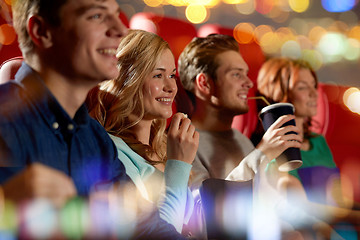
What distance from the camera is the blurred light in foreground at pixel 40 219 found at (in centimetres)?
39

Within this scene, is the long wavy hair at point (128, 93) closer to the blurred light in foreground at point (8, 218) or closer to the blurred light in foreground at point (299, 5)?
the blurred light in foreground at point (8, 218)

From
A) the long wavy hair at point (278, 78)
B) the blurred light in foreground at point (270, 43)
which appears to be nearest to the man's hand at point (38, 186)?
the long wavy hair at point (278, 78)

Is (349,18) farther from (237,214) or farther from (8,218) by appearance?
(8,218)

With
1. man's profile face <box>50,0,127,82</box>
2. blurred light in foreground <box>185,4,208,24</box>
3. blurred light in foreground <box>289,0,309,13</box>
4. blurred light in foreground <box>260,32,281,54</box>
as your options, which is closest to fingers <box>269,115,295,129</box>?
man's profile face <box>50,0,127,82</box>

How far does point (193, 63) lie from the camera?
3.32 ft

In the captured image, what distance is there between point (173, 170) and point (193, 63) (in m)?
0.47

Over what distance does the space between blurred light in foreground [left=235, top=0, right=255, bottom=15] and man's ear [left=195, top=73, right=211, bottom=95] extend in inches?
43.0

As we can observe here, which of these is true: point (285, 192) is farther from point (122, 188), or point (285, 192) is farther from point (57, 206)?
point (57, 206)

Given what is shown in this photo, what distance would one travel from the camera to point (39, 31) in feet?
1.50

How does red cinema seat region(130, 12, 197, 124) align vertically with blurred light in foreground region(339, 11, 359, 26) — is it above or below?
below

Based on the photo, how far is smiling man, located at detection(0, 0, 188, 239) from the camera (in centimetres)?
42

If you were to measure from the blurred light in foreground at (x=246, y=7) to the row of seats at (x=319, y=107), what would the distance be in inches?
23.8

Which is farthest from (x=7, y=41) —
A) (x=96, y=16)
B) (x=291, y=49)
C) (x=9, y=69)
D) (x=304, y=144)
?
(x=291, y=49)

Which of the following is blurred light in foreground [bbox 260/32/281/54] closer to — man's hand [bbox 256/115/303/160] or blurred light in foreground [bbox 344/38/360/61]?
blurred light in foreground [bbox 344/38/360/61]
